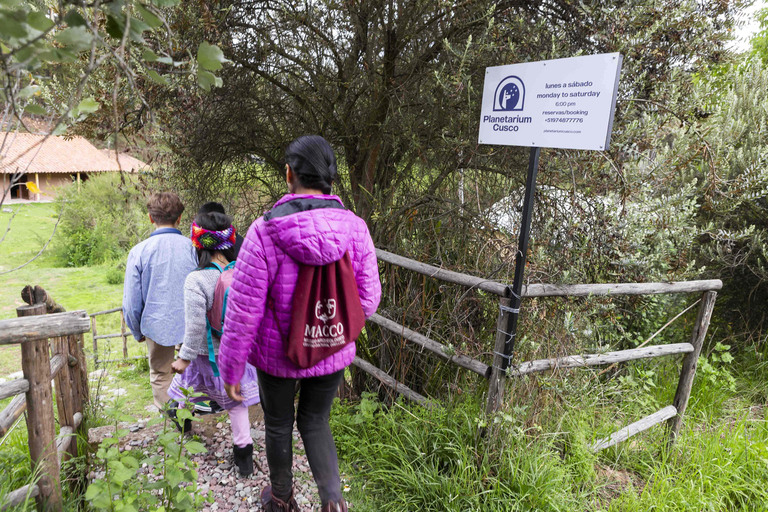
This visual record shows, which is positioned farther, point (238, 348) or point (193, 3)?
point (193, 3)

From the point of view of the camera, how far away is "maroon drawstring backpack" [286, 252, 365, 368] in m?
2.14

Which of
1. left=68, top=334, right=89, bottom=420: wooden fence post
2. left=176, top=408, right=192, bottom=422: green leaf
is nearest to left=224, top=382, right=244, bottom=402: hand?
left=176, top=408, right=192, bottom=422: green leaf

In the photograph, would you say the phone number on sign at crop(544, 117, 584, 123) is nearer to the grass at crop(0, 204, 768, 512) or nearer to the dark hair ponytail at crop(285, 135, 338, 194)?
the dark hair ponytail at crop(285, 135, 338, 194)

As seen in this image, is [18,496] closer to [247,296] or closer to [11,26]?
[247,296]

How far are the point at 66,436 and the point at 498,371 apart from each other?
7.80 feet

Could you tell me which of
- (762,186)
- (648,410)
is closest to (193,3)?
(648,410)

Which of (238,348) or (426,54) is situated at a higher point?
(426,54)

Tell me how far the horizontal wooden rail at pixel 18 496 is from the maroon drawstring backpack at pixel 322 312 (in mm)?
1334

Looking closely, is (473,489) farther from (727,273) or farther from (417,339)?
(727,273)

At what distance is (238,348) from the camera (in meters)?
2.16

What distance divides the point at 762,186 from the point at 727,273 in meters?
1.17

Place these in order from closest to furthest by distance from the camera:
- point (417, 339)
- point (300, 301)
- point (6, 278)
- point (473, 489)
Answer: point (300, 301) < point (473, 489) < point (417, 339) < point (6, 278)

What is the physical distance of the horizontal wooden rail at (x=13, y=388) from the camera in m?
2.10

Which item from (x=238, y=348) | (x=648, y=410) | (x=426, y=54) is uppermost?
(x=426, y=54)
